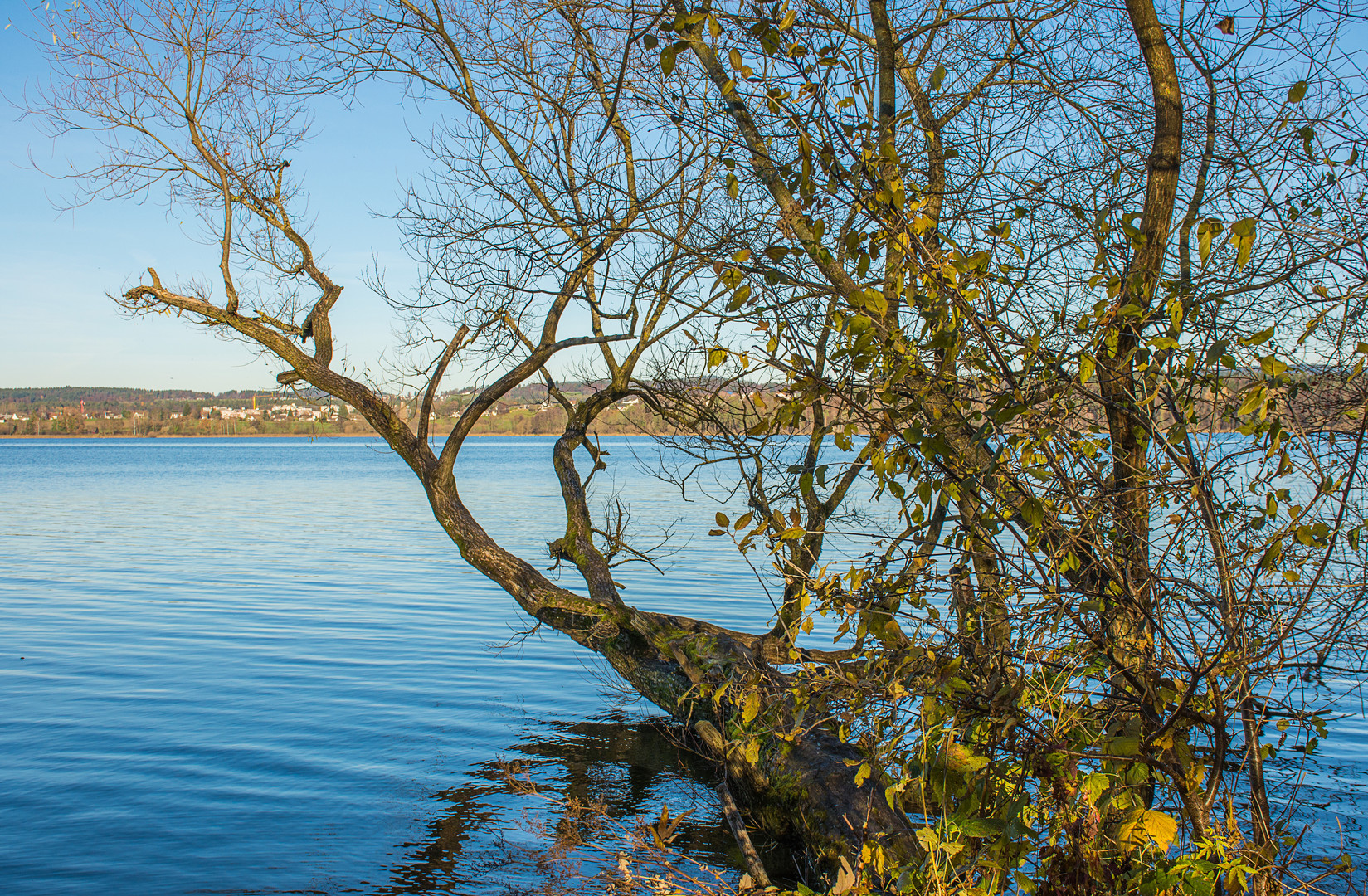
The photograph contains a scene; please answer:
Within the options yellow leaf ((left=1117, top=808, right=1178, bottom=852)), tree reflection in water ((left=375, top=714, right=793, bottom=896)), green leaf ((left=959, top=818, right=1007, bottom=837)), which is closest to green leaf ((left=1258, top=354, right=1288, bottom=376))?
yellow leaf ((left=1117, top=808, right=1178, bottom=852))

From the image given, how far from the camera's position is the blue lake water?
260 inches

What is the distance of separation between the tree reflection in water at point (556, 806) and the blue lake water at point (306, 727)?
25 millimetres

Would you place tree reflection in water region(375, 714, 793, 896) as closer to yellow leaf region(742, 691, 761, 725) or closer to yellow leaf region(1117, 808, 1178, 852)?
yellow leaf region(742, 691, 761, 725)

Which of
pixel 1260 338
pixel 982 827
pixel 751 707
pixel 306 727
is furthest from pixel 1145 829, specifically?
pixel 306 727

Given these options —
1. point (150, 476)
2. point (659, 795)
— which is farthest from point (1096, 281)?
point (150, 476)

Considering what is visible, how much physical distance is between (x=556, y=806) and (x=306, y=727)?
11.3 feet

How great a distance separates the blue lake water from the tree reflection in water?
3cm

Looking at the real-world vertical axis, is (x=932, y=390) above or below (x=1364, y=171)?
below

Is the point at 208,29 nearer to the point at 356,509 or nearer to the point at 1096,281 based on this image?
the point at 1096,281

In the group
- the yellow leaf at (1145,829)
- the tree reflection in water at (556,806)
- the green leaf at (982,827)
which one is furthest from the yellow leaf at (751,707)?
the tree reflection in water at (556,806)

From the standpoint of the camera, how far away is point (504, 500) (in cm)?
3553

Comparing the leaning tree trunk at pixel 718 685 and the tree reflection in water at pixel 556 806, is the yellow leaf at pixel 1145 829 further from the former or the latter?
the tree reflection in water at pixel 556 806

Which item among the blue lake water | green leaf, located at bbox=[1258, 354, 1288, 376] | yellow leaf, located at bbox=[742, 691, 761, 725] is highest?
green leaf, located at bbox=[1258, 354, 1288, 376]

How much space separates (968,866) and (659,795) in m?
5.27
